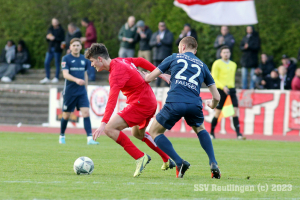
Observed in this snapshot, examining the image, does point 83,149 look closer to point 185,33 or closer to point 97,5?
point 185,33

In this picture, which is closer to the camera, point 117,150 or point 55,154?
point 55,154

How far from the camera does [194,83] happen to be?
6.73m

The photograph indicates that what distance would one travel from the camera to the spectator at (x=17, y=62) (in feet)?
76.0

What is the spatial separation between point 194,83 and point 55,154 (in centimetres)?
395

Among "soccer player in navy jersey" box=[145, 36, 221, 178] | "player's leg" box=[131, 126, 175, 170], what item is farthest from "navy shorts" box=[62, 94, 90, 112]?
"soccer player in navy jersey" box=[145, 36, 221, 178]

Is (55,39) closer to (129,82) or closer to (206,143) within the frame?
(129,82)

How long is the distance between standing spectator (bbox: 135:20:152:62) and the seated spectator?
14.4 feet

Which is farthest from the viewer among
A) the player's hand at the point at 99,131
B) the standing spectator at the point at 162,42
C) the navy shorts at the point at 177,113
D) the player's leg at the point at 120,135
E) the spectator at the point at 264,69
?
the spectator at the point at 264,69

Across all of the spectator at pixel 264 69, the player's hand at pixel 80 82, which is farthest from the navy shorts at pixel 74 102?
the spectator at pixel 264 69

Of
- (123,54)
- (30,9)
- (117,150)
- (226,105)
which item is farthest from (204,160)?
(30,9)

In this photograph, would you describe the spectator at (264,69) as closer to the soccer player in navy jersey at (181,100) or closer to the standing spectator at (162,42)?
the standing spectator at (162,42)

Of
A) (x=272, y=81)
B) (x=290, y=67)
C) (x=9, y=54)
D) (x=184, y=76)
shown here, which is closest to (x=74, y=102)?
(x=184, y=76)

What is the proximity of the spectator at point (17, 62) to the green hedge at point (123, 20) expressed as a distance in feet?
19.5

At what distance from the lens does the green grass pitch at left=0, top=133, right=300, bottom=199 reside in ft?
17.3
